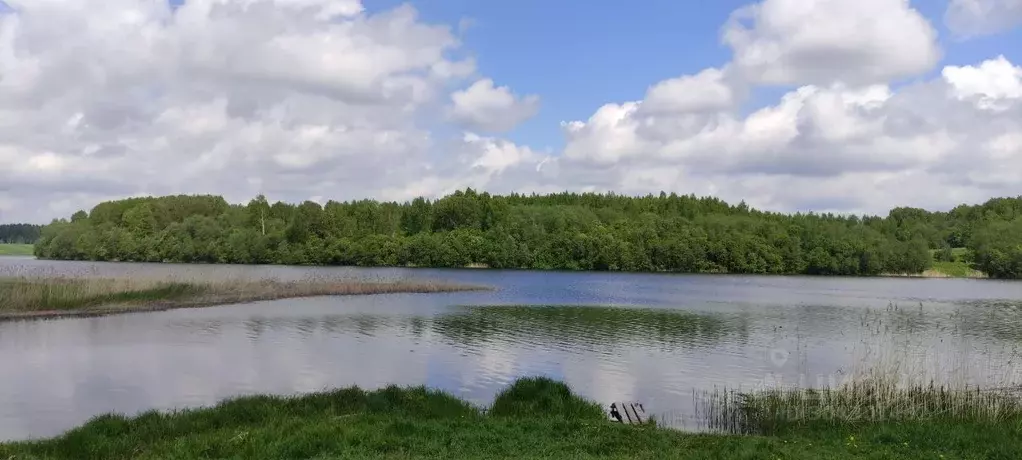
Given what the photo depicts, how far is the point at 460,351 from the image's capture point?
85.5ft

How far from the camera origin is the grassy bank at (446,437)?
1023 centimetres

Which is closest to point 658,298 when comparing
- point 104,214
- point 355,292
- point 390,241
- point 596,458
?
point 355,292

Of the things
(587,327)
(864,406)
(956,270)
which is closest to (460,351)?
(587,327)

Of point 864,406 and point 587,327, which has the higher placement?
point 864,406

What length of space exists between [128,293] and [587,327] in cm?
2466

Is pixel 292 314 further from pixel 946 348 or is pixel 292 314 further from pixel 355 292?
pixel 946 348

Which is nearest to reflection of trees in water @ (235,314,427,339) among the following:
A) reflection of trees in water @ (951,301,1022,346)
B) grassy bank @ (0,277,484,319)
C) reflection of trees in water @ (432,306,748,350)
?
reflection of trees in water @ (432,306,748,350)

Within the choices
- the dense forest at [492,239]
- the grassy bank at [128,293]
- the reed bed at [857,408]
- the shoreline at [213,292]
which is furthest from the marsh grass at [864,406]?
the dense forest at [492,239]

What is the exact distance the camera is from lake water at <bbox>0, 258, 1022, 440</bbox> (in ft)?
60.9

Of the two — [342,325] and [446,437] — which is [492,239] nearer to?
[342,325]

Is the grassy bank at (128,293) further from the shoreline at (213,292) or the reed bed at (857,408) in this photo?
the reed bed at (857,408)

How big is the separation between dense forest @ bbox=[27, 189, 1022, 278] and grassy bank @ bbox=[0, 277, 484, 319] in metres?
63.5

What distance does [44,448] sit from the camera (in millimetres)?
10883

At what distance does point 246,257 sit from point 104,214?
37.8 metres
